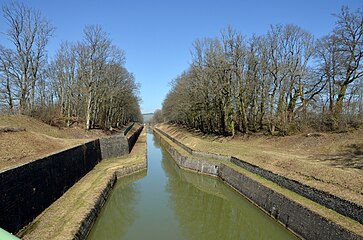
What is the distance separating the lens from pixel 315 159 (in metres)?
15.3

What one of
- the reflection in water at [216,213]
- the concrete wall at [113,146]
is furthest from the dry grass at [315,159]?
the concrete wall at [113,146]

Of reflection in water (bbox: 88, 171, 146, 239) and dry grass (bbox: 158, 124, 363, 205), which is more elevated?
dry grass (bbox: 158, 124, 363, 205)

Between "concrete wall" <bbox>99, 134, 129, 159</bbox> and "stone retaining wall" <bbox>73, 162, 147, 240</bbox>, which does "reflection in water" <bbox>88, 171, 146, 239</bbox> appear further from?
"concrete wall" <bbox>99, 134, 129, 159</bbox>

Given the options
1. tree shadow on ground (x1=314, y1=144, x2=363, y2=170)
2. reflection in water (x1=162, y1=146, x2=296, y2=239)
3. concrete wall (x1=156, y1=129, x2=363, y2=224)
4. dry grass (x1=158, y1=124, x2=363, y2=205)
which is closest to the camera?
concrete wall (x1=156, y1=129, x2=363, y2=224)

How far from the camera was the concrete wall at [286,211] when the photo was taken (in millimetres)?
7957

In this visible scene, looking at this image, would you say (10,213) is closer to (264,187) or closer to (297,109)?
(264,187)

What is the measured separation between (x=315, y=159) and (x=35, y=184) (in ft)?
46.8

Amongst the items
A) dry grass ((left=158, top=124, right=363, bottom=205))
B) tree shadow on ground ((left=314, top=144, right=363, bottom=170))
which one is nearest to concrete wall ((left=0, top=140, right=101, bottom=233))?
dry grass ((left=158, top=124, right=363, bottom=205))

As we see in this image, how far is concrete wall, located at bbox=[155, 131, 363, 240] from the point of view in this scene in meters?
7.96

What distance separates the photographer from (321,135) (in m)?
20.0

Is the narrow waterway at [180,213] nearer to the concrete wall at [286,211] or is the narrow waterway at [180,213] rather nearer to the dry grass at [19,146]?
the concrete wall at [286,211]

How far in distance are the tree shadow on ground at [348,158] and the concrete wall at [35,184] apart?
13.4 meters

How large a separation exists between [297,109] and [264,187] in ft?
51.2

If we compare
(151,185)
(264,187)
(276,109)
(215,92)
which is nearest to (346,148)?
(264,187)
